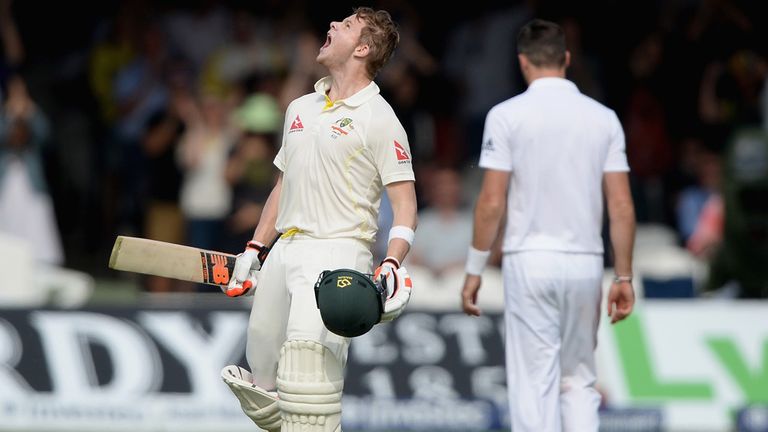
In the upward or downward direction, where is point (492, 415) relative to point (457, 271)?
downward

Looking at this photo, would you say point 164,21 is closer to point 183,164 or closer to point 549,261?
point 183,164

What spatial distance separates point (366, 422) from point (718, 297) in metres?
2.70

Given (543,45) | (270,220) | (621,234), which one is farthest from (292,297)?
(543,45)

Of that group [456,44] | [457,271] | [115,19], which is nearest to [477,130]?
[456,44]

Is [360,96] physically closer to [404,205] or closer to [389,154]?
[389,154]

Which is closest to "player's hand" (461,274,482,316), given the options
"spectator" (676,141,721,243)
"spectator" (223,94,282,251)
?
"spectator" (223,94,282,251)

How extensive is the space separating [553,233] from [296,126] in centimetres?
126

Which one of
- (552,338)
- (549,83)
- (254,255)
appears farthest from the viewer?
(549,83)

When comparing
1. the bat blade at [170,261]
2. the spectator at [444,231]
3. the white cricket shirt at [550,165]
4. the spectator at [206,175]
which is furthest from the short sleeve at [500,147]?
the spectator at [206,175]

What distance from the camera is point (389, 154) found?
5.66m

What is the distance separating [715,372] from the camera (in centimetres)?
934

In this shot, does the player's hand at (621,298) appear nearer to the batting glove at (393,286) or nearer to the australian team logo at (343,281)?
the batting glove at (393,286)

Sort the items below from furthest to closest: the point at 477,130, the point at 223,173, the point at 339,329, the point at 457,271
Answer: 1. the point at 477,130
2. the point at 223,173
3. the point at 457,271
4. the point at 339,329

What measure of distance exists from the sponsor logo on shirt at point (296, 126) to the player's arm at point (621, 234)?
1.44m
